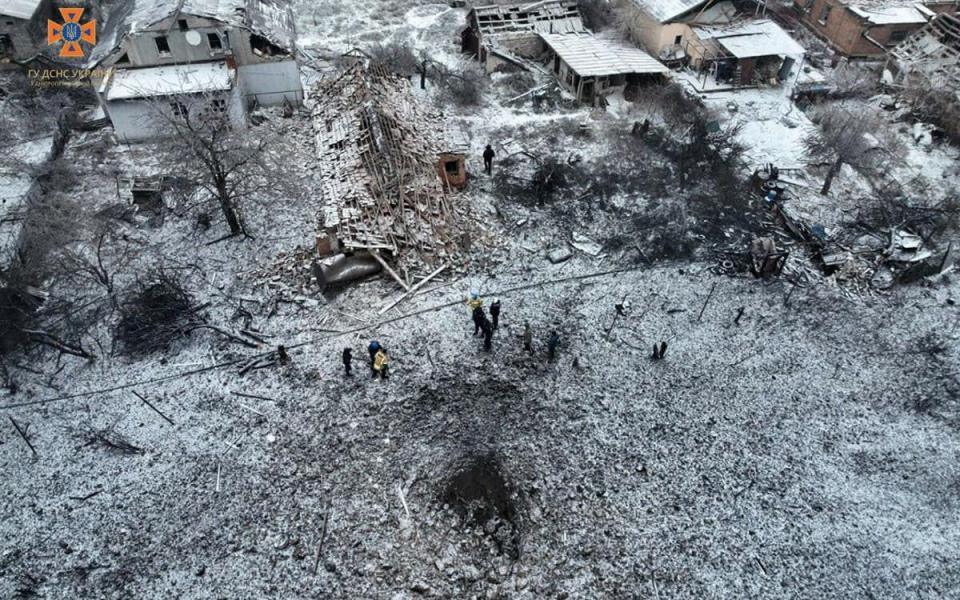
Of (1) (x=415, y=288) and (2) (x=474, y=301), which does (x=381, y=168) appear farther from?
(2) (x=474, y=301)

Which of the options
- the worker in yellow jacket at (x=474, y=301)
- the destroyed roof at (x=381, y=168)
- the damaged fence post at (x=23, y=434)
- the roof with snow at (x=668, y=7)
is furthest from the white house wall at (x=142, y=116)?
the roof with snow at (x=668, y=7)

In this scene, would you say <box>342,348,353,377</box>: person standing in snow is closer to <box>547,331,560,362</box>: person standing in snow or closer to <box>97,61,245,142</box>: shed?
<box>547,331,560,362</box>: person standing in snow

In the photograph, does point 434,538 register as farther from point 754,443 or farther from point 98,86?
point 98,86

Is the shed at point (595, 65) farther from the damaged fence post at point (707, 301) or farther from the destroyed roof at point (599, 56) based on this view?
the damaged fence post at point (707, 301)

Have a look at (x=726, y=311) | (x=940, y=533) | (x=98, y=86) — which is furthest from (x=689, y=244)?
(x=98, y=86)

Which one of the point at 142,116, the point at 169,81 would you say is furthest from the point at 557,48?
the point at 142,116

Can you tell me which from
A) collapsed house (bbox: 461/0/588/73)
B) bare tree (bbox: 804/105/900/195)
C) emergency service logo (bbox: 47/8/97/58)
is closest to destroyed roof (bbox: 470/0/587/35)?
collapsed house (bbox: 461/0/588/73)
